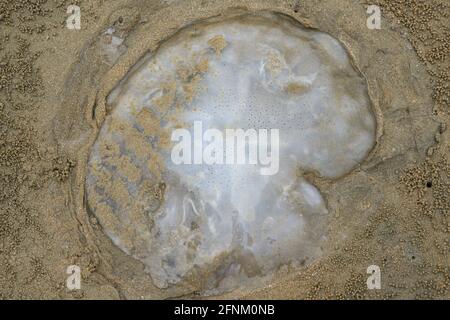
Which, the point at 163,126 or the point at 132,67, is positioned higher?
the point at 132,67

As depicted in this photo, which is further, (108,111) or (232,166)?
(108,111)

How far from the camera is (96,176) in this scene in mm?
5027

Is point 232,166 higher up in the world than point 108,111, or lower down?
lower down

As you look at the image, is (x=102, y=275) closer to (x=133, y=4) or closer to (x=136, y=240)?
(x=136, y=240)

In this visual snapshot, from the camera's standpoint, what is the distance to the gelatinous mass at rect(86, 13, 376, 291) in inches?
191

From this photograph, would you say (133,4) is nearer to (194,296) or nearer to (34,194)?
(34,194)

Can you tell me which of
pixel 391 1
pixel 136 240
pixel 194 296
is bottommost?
pixel 194 296

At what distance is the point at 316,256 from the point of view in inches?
193

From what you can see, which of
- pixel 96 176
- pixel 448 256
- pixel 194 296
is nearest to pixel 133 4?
pixel 96 176

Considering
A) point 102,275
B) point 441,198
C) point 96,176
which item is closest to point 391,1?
point 441,198

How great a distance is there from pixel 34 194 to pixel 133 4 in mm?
1831

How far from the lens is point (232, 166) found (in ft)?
15.8

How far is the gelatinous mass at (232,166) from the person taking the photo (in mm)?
4852

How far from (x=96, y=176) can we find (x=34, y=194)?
1.81 ft
